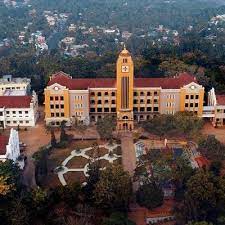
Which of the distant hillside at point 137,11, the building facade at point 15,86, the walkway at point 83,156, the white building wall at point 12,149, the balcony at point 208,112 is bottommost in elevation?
the walkway at point 83,156

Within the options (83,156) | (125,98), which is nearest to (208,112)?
(125,98)

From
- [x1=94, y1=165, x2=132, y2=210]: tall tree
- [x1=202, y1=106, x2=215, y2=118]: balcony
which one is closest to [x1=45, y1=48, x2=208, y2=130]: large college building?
[x1=202, y1=106, x2=215, y2=118]: balcony

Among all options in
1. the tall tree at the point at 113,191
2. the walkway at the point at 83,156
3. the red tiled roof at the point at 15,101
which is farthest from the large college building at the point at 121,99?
the tall tree at the point at 113,191

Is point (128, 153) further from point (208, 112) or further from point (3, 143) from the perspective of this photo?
point (3, 143)

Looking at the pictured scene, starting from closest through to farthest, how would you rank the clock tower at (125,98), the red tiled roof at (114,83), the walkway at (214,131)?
the walkway at (214,131), the clock tower at (125,98), the red tiled roof at (114,83)

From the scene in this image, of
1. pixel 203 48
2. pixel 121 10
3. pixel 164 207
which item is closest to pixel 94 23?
pixel 121 10

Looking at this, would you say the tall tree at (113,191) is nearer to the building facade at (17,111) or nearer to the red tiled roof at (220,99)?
the building facade at (17,111)
